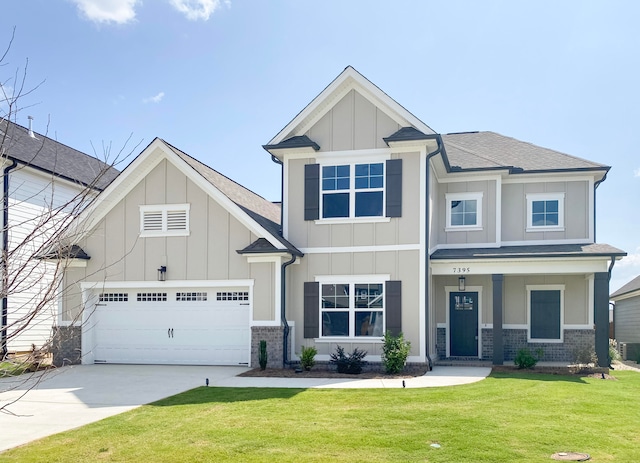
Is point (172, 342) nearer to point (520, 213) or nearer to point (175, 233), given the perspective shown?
point (175, 233)

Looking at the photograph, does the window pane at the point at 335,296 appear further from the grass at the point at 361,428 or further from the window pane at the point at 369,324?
the grass at the point at 361,428

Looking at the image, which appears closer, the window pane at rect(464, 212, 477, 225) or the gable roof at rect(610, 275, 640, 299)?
the window pane at rect(464, 212, 477, 225)

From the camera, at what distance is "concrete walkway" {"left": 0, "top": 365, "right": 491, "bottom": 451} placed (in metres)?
8.94

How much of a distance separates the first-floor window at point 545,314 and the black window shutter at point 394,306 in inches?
199

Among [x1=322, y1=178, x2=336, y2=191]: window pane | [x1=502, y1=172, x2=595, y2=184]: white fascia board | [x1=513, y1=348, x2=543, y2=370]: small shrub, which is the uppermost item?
[x1=502, y1=172, x2=595, y2=184]: white fascia board

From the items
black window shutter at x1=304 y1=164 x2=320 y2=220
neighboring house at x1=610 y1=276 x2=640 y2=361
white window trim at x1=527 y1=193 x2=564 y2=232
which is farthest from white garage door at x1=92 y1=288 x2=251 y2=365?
neighboring house at x1=610 y1=276 x2=640 y2=361

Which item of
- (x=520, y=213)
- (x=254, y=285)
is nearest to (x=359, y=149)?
(x=254, y=285)

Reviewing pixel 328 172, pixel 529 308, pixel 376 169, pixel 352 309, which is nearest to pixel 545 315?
pixel 529 308

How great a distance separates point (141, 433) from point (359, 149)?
978cm

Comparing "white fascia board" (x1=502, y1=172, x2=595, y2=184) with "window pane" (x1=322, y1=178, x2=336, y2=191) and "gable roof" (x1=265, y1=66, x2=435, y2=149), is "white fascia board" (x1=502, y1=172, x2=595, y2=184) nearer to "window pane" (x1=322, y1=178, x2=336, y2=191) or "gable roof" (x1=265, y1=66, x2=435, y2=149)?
"gable roof" (x1=265, y1=66, x2=435, y2=149)

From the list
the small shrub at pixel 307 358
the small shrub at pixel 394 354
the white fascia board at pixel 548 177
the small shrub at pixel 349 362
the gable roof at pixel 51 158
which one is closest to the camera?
the small shrub at pixel 394 354

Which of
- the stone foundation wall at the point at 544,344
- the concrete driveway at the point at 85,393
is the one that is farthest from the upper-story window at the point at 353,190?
the stone foundation wall at the point at 544,344

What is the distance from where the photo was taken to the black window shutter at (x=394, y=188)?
1532 cm

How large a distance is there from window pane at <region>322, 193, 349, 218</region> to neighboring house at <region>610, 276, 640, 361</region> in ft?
38.6
